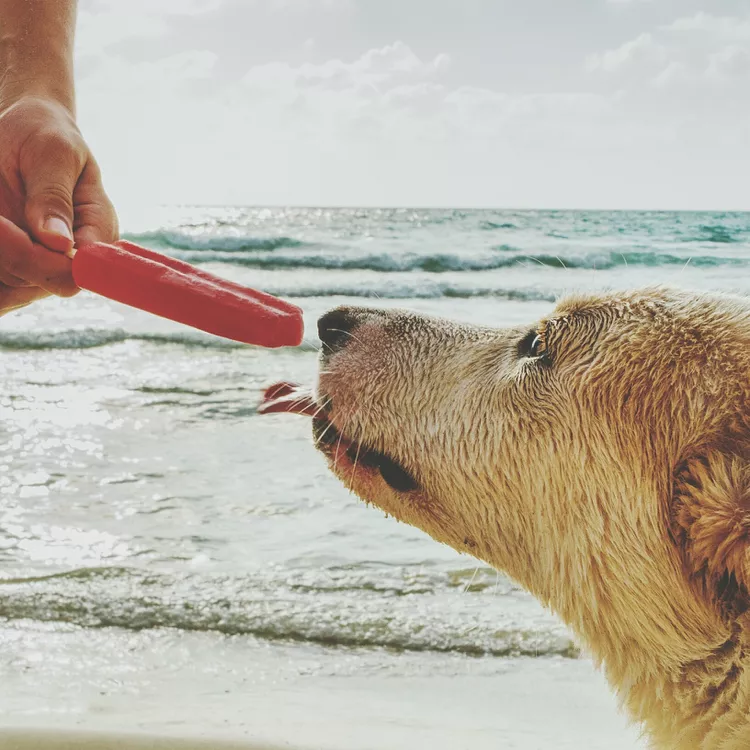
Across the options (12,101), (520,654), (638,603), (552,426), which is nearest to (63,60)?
(12,101)

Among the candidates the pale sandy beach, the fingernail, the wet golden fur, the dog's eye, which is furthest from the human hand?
the pale sandy beach

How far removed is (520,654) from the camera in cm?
394

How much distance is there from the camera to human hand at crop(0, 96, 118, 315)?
7.55 ft

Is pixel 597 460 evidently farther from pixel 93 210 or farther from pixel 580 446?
pixel 93 210

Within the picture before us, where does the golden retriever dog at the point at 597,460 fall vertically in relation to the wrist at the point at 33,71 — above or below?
below

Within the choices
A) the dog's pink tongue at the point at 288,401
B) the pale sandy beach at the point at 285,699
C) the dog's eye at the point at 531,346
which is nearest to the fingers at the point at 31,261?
the dog's pink tongue at the point at 288,401

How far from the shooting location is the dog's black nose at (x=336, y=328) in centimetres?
261

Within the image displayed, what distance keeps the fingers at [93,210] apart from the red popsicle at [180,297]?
28 cm

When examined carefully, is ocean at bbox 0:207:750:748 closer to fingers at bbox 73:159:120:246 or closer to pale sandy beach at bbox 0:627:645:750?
pale sandy beach at bbox 0:627:645:750

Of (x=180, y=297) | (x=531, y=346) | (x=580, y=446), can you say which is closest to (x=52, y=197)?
(x=180, y=297)

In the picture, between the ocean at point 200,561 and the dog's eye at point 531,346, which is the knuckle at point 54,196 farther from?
the ocean at point 200,561

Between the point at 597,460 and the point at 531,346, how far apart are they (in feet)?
1.35

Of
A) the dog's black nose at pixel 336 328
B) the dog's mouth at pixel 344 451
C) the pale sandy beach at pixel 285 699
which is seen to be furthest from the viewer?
the pale sandy beach at pixel 285 699

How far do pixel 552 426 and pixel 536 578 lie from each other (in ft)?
1.32
